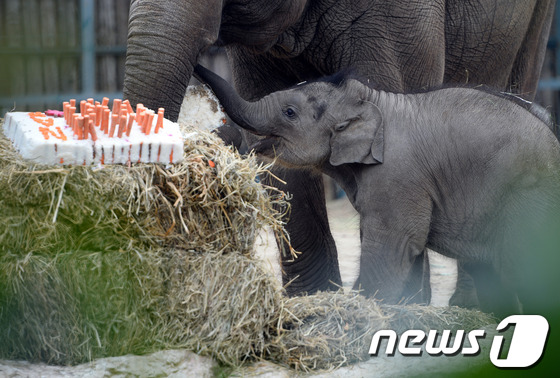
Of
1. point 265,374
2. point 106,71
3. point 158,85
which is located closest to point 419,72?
point 158,85

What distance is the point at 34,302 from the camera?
2.83 m

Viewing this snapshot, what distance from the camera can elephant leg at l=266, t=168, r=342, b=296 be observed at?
5145mm

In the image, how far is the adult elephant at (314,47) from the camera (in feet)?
11.7

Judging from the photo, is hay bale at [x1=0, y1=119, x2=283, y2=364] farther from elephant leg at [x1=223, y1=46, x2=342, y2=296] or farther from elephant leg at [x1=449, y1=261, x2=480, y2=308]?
elephant leg at [x1=449, y1=261, x2=480, y2=308]

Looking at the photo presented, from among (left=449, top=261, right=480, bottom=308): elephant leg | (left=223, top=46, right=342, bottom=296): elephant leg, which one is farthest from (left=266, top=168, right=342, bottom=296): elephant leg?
(left=449, top=261, right=480, bottom=308): elephant leg

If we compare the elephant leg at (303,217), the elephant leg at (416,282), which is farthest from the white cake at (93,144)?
the elephant leg at (303,217)

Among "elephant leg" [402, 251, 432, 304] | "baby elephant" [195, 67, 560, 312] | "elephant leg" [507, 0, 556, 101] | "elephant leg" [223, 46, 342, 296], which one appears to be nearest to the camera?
"baby elephant" [195, 67, 560, 312]

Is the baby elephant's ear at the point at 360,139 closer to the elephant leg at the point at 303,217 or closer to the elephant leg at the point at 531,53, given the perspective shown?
the elephant leg at the point at 303,217

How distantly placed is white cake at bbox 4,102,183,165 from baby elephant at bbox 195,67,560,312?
1.10 m

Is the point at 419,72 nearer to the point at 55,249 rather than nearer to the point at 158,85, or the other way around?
the point at 158,85

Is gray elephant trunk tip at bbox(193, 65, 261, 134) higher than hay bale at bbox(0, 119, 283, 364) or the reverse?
higher

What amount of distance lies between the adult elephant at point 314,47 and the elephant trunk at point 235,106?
0.26m

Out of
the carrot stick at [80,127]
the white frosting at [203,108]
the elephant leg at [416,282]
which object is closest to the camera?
the carrot stick at [80,127]

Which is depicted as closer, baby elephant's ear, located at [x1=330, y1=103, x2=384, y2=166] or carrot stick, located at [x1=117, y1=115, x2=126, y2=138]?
carrot stick, located at [x1=117, y1=115, x2=126, y2=138]
